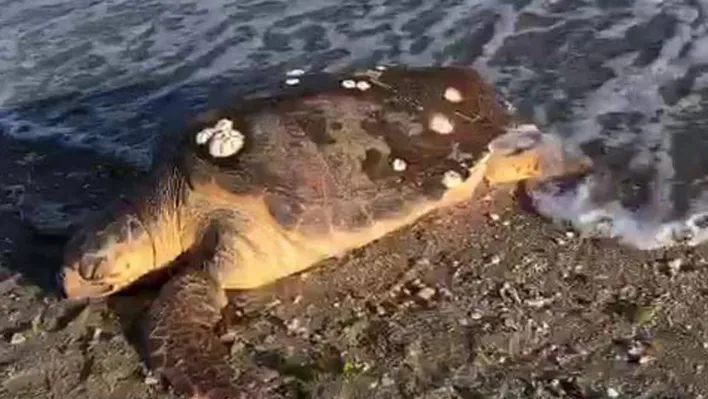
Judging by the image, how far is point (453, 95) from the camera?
4863 mm

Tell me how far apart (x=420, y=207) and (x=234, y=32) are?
3.22 metres

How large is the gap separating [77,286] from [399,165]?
4.56 feet

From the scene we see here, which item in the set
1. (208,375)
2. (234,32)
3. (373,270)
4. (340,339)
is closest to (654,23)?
(234,32)

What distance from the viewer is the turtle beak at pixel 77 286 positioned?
4191mm

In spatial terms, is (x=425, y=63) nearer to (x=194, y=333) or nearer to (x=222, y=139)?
(x=222, y=139)

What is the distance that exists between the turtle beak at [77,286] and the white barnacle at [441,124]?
1520 mm

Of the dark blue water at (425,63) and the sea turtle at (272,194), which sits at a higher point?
the sea turtle at (272,194)

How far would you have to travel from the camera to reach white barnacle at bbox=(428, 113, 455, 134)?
15.4ft

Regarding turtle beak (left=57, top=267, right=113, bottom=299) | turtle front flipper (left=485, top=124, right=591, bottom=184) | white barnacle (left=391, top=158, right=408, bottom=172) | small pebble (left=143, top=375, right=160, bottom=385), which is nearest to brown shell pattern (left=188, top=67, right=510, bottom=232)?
white barnacle (left=391, top=158, right=408, bottom=172)

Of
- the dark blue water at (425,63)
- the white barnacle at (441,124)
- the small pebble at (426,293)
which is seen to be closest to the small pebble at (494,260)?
the small pebble at (426,293)

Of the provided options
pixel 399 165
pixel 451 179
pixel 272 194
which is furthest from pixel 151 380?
pixel 451 179

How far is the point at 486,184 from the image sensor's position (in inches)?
195

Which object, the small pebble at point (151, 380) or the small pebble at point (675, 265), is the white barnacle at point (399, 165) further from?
the small pebble at point (151, 380)

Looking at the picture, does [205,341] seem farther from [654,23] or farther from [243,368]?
[654,23]
